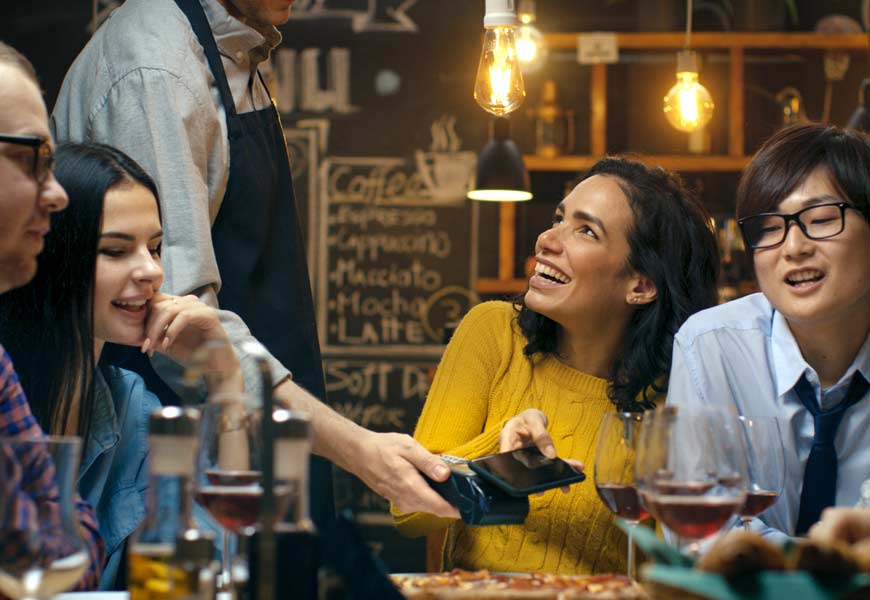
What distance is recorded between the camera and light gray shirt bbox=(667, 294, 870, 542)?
77.0 inches

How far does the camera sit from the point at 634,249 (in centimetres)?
248

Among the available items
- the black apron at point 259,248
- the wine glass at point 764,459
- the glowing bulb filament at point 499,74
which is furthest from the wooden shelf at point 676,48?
the wine glass at point 764,459

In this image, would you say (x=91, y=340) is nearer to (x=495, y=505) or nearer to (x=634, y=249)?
(x=495, y=505)

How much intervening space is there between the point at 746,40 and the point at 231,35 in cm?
335

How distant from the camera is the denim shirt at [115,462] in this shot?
186 centimetres

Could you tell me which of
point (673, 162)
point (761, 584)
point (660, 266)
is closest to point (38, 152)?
point (761, 584)

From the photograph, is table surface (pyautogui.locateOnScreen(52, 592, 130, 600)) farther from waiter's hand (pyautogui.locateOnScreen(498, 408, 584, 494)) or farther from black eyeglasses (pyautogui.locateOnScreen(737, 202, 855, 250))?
black eyeglasses (pyautogui.locateOnScreen(737, 202, 855, 250))

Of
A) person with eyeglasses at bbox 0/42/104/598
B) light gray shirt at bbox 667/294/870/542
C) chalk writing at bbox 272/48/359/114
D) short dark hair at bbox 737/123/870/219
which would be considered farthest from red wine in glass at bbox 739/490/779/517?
chalk writing at bbox 272/48/359/114

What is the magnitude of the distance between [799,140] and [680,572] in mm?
1342

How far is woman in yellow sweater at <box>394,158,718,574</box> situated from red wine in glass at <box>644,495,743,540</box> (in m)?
→ 0.98

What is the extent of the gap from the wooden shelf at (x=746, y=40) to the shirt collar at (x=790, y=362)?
306cm

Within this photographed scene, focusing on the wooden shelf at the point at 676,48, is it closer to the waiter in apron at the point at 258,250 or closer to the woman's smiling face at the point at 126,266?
the waiter in apron at the point at 258,250

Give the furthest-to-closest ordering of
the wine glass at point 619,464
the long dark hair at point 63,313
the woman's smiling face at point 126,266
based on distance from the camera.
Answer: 1. the woman's smiling face at point 126,266
2. the long dark hair at point 63,313
3. the wine glass at point 619,464

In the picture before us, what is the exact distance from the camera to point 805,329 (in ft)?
6.81
